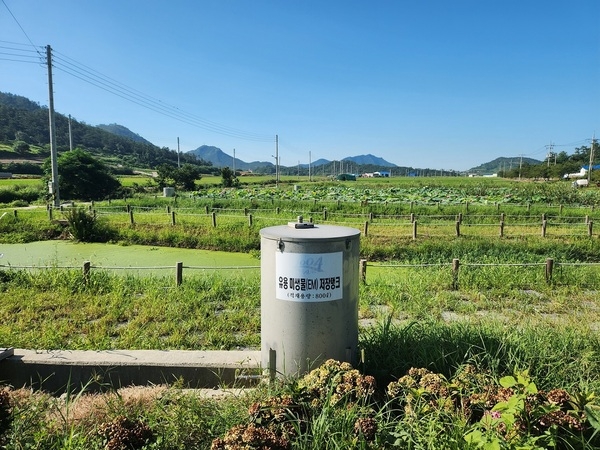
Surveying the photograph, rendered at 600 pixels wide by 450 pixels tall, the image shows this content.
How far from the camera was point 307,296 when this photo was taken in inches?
117

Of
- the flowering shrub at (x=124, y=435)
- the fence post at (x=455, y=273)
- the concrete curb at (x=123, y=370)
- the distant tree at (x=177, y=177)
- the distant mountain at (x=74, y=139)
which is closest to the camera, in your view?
the flowering shrub at (x=124, y=435)

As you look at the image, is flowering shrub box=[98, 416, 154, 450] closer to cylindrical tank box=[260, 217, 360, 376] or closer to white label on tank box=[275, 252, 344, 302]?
cylindrical tank box=[260, 217, 360, 376]

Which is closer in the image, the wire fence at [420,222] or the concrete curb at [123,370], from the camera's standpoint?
the concrete curb at [123,370]

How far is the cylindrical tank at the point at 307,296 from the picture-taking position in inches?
117

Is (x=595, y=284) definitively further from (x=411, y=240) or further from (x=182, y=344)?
(x=182, y=344)

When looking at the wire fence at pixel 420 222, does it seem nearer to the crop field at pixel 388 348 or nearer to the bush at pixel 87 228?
the bush at pixel 87 228

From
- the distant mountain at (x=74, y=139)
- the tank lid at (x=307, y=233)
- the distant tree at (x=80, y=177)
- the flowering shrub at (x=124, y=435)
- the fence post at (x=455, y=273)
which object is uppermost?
the distant mountain at (x=74, y=139)

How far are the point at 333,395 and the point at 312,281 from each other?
786 millimetres

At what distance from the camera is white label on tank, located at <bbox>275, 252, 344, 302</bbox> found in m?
2.96

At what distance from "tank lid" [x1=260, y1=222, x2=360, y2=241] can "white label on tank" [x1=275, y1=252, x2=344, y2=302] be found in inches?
4.8

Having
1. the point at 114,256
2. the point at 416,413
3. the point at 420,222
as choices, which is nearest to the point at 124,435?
the point at 416,413

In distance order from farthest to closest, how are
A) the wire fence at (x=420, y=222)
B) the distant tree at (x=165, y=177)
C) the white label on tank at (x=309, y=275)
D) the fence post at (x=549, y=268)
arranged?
the distant tree at (x=165, y=177), the wire fence at (x=420, y=222), the fence post at (x=549, y=268), the white label on tank at (x=309, y=275)

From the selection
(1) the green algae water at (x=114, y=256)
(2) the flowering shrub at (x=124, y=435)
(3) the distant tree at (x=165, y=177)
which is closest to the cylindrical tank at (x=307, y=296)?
(2) the flowering shrub at (x=124, y=435)

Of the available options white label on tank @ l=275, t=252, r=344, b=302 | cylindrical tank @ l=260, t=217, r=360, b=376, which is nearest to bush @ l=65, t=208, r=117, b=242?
cylindrical tank @ l=260, t=217, r=360, b=376
